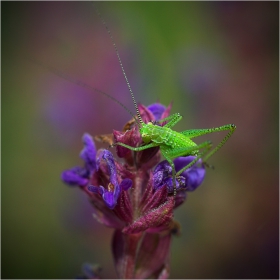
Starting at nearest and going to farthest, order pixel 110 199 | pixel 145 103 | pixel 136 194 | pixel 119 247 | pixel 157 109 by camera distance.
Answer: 1. pixel 110 199
2. pixel 136 194
3. pixel 119 247
4. pixel 157 109
5. pixel 145 103

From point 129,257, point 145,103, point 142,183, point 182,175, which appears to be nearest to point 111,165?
point 142,183

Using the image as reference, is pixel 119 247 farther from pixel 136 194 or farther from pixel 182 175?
pixel 182 175

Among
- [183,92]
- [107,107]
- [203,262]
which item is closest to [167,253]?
[203,262]

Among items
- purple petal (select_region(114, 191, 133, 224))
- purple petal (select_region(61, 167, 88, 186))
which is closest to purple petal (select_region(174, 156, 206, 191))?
purple petal (select_region(114, 191, 133, 224))

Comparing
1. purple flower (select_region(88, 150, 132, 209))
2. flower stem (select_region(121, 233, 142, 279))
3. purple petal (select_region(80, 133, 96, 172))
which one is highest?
purple petal (select_region(80, 133, 96, 172))

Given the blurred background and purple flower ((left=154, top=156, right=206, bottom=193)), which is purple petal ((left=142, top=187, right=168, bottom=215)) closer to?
purple flower ((left=154, top=156, right=206, bottom=193))

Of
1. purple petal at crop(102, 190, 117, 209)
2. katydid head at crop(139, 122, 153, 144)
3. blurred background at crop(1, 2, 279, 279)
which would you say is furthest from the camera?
blurred background at crop(1, 2, 279, 279)

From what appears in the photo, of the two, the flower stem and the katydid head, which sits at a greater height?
the katydid head

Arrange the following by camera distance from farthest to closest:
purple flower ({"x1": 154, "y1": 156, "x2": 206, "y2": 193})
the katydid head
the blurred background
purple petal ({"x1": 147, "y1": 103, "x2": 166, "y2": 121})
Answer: the blurred background → purple petal ({"x1": 147, "y1": 103, "x2": 166, "y2": 121}) → the katydid head → purple flower ({"x1": 154, "y1": 156, "x2": 206, "y2": 193})

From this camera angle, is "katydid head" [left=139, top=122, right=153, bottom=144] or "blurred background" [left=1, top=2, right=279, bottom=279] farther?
"blurred background" [left=1, top=2, right=279, bottom=279]

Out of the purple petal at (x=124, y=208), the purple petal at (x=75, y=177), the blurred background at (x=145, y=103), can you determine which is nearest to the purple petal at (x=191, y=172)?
the purple petal at (x=124, y=208)
